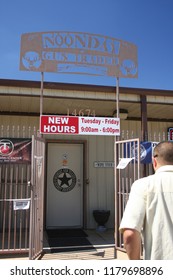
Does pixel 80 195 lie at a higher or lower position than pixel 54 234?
higher

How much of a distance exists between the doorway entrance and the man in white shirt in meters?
6.50

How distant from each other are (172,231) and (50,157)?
265 inches

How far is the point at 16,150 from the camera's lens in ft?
18.0

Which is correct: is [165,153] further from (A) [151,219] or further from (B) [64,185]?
(B) [64,185]

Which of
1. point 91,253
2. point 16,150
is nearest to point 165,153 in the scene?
point 16,150

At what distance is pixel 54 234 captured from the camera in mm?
7246

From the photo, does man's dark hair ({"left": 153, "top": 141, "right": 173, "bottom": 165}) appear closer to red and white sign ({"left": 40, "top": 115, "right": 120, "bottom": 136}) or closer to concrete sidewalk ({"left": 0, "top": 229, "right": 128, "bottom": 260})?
red and white sign ({"left": 40, "top": 115, "right": 120, "bottom": 136})

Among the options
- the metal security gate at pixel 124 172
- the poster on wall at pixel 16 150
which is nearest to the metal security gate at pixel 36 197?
the poster on wall at pixel 16 150

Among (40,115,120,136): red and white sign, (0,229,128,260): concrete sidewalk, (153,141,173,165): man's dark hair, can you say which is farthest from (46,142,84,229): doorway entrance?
(153,141,173,165): man's dark hair

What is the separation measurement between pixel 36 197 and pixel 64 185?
3.03m

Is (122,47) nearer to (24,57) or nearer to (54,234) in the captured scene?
(24,57)

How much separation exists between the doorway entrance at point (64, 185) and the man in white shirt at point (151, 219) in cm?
650

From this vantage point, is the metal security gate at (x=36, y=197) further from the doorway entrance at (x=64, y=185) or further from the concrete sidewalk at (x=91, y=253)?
the doorway entrance at (x=64, y=185)
